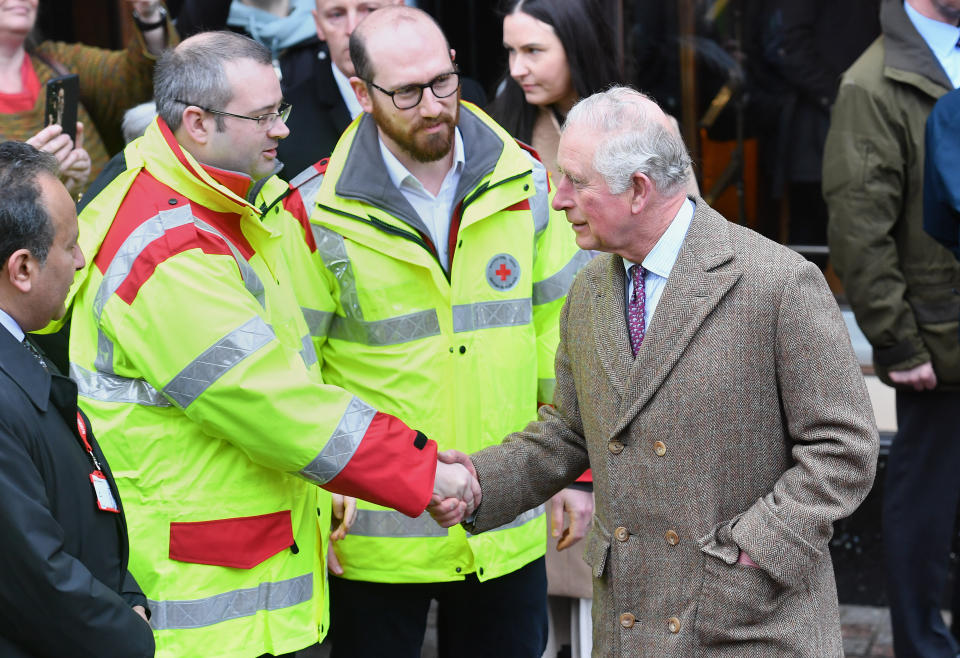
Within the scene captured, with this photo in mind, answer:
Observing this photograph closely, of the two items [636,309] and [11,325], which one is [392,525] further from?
[11,325]

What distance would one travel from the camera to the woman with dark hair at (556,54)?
14.5 ft

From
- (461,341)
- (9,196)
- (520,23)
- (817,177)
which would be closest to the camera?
(9,196)

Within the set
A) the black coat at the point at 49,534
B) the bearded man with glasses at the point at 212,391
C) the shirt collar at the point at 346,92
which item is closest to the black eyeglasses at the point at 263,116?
the bearded man with glasses at the point at 212,391

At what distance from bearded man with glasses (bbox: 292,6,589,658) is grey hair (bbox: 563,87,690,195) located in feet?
2.31

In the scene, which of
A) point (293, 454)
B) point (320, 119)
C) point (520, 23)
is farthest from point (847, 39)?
point (293, 454)

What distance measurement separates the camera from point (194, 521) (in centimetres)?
299

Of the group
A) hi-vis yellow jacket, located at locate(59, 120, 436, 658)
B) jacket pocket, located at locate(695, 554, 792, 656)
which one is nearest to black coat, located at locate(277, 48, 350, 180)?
hi-vis yellow jacket, located at locate(59, 120, 436, 658)

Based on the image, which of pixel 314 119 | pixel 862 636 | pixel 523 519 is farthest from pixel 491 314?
pixel 862 636

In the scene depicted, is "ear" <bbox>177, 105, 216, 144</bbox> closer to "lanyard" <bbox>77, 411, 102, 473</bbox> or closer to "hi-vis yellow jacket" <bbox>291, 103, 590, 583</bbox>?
"hi-vis yellow jacket" <bbox>291, 103, 590, 583</bbox>

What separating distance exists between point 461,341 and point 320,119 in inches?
54.2

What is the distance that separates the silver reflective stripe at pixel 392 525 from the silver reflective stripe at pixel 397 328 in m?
0.47

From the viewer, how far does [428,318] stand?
3.52 m

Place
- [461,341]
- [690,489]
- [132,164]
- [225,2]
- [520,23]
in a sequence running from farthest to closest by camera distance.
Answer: [225,2] < [520,23] < [461,341] < [132,164] < [690,489]

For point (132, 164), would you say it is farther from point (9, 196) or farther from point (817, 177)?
point (817, 177)
